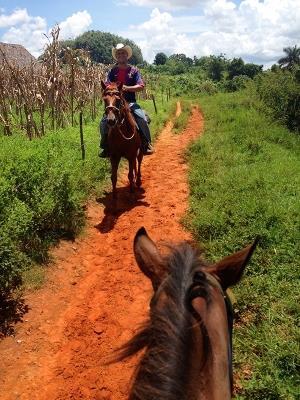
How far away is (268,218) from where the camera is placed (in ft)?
21.2

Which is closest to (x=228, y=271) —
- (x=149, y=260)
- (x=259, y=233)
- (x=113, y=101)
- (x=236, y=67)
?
(x=149, y=260)

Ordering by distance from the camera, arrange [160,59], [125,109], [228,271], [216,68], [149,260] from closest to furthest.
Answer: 1. [228,271]
2. [149,260]
3. [125,109]
4. [216,68]
5. [160,59]

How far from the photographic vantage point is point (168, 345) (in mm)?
1430

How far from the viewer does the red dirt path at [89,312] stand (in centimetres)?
400

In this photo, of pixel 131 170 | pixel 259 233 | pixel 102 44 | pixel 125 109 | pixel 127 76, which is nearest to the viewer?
pixel 259 233

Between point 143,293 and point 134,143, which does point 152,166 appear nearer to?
point 134,143

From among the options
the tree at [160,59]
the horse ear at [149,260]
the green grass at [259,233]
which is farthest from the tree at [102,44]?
the horse ear at [149,260]

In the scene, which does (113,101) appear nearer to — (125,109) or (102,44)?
(125,109)

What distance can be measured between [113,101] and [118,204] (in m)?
2.13

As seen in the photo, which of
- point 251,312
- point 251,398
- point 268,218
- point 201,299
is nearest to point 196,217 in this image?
point 268,218

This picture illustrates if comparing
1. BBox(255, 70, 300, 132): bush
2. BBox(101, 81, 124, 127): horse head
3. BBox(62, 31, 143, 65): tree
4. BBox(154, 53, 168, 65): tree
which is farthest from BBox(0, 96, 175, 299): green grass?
BBox(154, 53, 168, 65): tree

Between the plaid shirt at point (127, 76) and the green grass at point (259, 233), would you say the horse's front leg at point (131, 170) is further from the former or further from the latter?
the plaid shirt at point (127, 76)

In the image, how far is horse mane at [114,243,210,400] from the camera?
1354 mm

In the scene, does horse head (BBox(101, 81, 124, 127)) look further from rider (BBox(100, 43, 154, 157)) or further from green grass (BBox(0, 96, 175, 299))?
green grass (BBox(0, 96, 175, 299))
